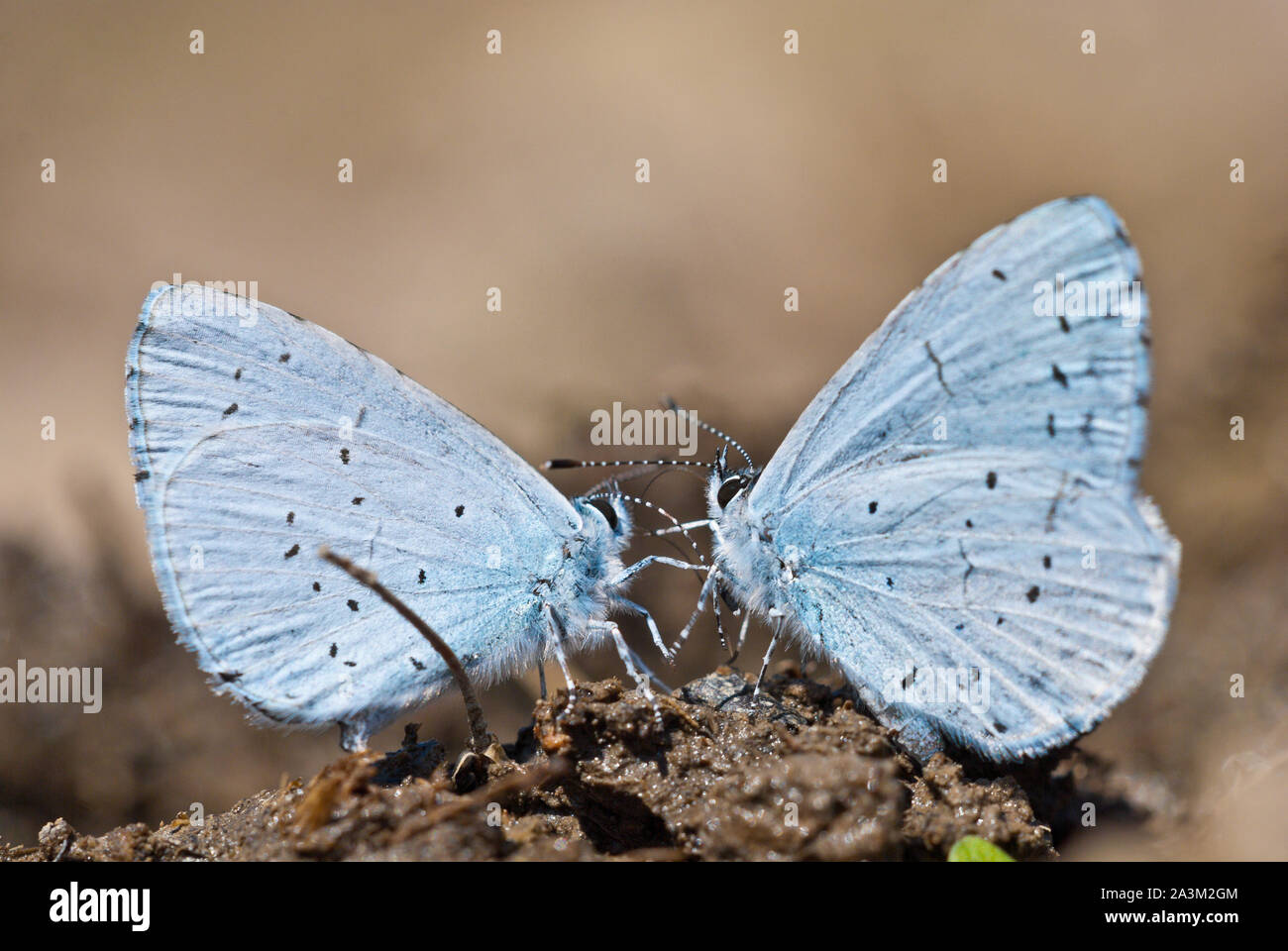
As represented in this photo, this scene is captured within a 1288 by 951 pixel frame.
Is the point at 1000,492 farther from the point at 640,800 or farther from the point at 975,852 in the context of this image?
the point at 640,800

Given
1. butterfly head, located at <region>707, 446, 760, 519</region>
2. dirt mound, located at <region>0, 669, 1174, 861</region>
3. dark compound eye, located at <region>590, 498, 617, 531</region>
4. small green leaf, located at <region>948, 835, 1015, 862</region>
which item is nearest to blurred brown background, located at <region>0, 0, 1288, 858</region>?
dark compound eye, located at <region>590, 498, 617, 531</region>

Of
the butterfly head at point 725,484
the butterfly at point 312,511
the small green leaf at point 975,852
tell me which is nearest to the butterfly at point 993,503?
the butterfly head at point 725,484

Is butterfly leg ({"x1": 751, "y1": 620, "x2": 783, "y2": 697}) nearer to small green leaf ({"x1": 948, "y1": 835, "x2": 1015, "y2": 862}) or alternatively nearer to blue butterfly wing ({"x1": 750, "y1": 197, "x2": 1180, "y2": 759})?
blue butterfly wing ({"x1": 750, "y1": 197, "x2": 1180, "y2": 759})

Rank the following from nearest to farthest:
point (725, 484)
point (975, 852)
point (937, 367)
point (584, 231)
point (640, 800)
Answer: point (975, 852) → point (640, 800) → point (937, 367) → point (725, 484) → point (584, 231)

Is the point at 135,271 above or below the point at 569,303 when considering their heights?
above

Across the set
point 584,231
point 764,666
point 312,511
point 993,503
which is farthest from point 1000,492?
point 584,231
